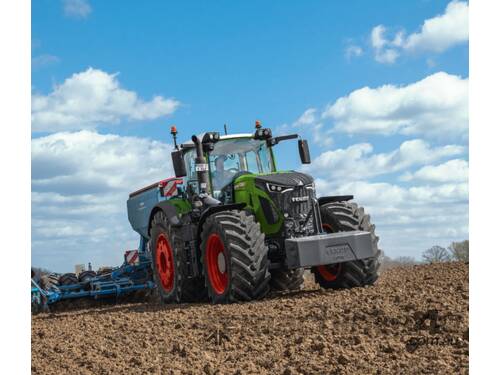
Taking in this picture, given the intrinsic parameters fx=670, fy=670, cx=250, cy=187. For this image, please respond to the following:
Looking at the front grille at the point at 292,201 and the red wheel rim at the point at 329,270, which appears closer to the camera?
the front grille at the point at 292,201

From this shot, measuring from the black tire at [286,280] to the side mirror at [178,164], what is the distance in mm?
2547

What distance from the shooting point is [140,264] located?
13188mm

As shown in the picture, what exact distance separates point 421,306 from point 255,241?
8.75 feet

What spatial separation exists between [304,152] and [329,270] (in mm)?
1899

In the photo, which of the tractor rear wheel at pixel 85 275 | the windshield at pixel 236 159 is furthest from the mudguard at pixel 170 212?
the tractor rear wheel at pixel 85 275

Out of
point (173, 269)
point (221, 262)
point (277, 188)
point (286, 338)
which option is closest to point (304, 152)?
point (277, 188)

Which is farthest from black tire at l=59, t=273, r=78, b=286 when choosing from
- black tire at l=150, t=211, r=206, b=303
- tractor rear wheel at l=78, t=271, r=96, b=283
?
black tire at l=150, t=211, r=206, b=303

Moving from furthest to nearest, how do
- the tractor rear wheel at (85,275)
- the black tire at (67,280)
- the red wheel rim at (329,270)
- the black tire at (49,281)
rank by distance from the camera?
1. the tractor rear wheel at (85,275)
2. the black tire at (67,280)
3. the black tire at (49,281)
4. the red wheel rim at (329,270)

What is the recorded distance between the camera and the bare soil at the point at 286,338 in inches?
223

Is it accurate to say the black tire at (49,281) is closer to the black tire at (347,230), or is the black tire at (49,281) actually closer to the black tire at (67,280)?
the black tire at (67,280)

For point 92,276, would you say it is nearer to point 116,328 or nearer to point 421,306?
point 116,328

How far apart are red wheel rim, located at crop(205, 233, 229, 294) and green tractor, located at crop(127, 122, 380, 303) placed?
0.01 m

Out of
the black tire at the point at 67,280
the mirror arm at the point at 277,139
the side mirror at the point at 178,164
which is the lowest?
the black tire at the point at 67,280

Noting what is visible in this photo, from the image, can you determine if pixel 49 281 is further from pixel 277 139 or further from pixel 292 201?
pixel 292 201
